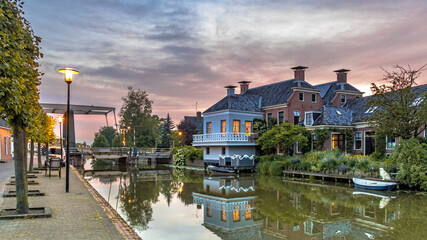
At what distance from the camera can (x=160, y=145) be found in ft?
235

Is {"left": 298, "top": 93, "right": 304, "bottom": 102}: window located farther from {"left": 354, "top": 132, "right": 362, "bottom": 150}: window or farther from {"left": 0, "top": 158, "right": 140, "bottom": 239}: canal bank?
{"left": 0, "top": 158, "right": 140, "bottom": 239}: canal bank

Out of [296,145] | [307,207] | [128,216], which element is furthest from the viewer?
[296,145]

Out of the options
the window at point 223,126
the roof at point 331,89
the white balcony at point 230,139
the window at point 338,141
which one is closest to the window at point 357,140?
the window at point 338,141

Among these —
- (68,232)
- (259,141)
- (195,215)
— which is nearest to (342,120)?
(259,141)

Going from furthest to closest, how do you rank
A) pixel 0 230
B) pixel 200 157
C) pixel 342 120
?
1. pixel 200 157
2. pixel 342 120
3. pixel 0 230

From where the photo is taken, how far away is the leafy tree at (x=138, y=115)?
66.8 meters

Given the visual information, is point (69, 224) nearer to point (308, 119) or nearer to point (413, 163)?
point (413, 163)

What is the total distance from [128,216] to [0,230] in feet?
18.8

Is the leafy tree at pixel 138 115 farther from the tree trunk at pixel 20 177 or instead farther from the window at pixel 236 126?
the tree trunk at pixel 20 177

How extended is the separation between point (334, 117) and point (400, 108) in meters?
9.05

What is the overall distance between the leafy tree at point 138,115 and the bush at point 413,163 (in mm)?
51498

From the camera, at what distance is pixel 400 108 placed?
23438 millimetres

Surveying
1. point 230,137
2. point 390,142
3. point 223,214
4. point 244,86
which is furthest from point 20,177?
point 244,86

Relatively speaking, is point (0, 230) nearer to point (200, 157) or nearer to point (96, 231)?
point (96, 231)
